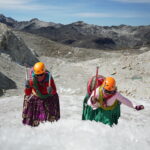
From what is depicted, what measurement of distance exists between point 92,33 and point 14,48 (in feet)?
320

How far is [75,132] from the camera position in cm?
466

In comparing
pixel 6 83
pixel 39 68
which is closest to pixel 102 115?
pixel 39 68

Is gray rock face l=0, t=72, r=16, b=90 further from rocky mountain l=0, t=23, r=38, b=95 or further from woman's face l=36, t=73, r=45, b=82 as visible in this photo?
woman's face l=36, t=73, r=45, b=82

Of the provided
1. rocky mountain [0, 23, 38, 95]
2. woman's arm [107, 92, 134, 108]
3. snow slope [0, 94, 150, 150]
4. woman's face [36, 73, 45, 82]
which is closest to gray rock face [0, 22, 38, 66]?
rocky mountain [0, 23, 38, 95]

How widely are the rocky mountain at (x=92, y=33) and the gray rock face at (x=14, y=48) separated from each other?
225 feet

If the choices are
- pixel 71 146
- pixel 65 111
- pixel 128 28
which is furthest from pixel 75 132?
pixel 128 28

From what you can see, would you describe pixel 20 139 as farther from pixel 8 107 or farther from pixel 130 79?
pixel 130 79

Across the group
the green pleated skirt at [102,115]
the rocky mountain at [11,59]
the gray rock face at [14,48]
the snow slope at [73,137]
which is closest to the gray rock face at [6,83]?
the rocky mountain at [11,59]

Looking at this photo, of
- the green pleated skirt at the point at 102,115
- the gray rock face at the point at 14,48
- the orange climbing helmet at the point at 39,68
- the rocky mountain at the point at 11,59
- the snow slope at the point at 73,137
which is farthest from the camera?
the gray rock face at the point at 14,48

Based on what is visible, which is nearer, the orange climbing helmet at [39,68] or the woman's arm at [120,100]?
the woman's arm at [120,100]

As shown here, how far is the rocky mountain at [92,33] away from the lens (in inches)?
4009

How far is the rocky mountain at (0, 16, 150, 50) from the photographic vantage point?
334 ft

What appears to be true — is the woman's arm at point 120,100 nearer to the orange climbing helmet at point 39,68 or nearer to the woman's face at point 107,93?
the woman's face at point 107,93

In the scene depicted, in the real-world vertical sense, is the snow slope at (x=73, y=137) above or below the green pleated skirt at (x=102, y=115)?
above
